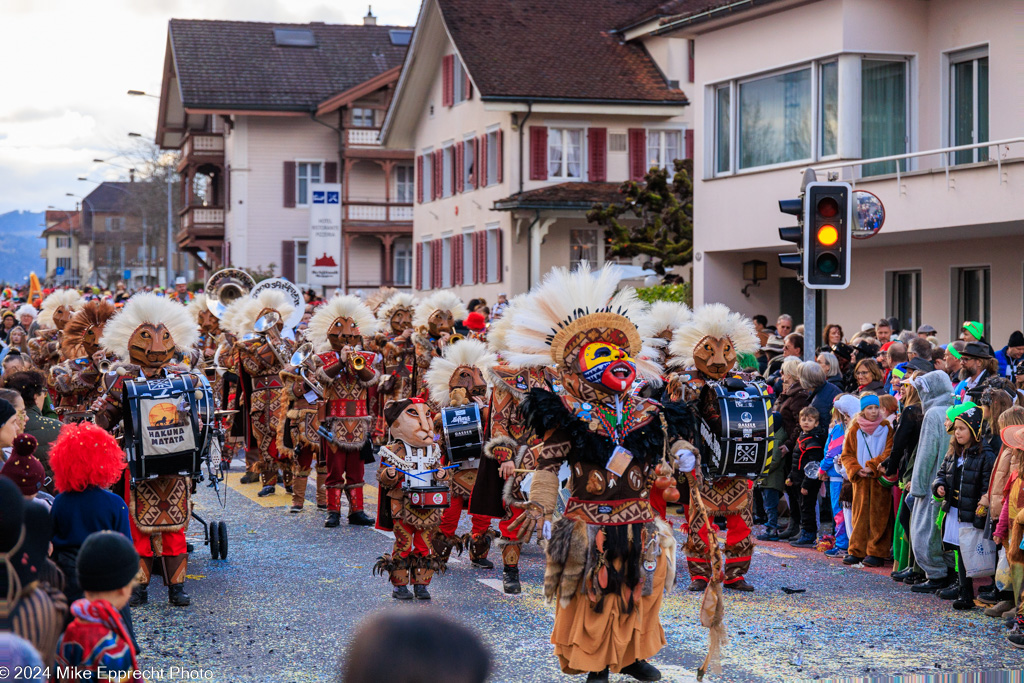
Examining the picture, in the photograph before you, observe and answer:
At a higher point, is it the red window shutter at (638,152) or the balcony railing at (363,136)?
the balcony railing at (363,136)

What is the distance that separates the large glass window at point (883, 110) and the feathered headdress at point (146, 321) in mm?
13327

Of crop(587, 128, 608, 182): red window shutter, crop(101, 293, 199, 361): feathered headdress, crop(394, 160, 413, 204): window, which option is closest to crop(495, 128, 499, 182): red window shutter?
crop(587, 128, 608, 182): red window shutter

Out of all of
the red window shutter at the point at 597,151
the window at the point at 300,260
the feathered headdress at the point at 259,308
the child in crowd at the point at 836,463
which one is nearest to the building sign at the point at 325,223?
the red window shutter at the point at 597,151

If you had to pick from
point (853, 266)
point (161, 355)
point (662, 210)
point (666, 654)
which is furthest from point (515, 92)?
point (666, 654)

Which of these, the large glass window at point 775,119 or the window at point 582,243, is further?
the window at point 582,243

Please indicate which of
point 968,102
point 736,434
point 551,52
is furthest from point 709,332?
point 551,52

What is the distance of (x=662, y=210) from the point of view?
26.2 meters

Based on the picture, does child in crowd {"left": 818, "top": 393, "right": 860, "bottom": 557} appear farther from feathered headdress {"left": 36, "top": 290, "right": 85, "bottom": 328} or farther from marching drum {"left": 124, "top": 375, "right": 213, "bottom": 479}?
feathered headdress {"left": 36, "top": 290, "right": 85, "bottom": 328}

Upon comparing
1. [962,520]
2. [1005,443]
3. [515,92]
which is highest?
[515,92]

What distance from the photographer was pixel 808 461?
1129 cm

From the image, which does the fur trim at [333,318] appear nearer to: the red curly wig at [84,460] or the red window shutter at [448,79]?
the red curly wig at [84,460]

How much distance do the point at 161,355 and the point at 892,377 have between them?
652cm

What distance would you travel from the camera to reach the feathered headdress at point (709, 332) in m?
9.65

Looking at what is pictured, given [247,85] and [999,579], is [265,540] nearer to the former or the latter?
[999,579]
